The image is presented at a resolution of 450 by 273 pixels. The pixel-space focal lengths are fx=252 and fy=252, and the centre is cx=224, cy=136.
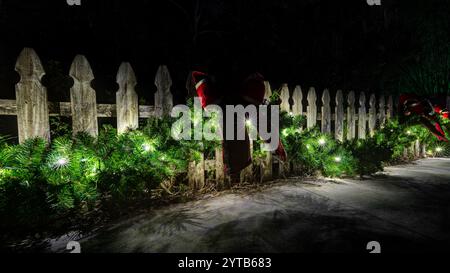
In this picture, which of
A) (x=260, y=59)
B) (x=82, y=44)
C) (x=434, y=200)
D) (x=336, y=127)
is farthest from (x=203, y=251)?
(x=82, y=44)

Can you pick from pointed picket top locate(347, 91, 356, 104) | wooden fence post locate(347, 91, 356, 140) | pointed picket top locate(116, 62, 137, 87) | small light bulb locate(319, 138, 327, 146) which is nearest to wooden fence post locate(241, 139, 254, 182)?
small light bulb locate(319, 138, 327, 146)

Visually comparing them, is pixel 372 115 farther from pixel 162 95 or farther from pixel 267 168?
pixel 162 95

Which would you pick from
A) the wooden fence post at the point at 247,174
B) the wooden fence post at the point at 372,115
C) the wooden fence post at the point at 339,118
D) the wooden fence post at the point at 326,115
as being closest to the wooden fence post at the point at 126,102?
the wooden fence post at the point at 247,174

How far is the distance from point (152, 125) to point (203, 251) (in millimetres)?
1748

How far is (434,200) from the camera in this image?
8.77ft

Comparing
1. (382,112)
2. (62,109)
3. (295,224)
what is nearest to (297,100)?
(295,224)

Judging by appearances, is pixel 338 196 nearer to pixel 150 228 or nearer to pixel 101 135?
pixel 150 228

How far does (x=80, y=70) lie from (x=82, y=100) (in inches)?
13.2

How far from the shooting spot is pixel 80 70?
2.77m

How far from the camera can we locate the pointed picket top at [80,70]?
275 cm

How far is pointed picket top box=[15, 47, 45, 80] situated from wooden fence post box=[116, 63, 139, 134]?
2.57 ft

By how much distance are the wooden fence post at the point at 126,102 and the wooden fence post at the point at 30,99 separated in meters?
0.71

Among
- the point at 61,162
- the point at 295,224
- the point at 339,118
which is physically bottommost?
the point at 295,224

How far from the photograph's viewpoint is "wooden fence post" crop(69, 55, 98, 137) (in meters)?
2.71
